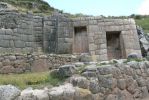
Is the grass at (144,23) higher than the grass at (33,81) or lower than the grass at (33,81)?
higher

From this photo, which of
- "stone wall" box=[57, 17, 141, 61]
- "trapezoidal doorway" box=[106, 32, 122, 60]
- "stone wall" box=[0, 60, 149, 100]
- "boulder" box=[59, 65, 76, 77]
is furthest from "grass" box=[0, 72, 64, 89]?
"trapezoidal doorway" box=[106, 32, 122, 60]

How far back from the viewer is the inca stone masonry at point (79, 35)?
1878cm

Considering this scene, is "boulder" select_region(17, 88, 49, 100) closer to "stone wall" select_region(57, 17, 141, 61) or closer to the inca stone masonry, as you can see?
the inca stone masonry

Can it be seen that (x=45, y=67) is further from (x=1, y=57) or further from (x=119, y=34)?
(x=119, y=34)

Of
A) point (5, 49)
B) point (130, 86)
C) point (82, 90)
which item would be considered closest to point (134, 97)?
point (130, 86)

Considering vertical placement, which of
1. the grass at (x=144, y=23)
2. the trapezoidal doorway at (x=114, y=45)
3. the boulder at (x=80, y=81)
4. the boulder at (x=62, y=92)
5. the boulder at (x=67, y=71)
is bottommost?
the boulder at (x=62, y=92)

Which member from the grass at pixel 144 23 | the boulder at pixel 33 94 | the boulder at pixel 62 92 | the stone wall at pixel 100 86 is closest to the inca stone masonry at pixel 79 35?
the stone wall at pixel 100 86

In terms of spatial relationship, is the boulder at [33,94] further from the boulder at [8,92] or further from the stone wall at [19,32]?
the stone wall at [19,32]

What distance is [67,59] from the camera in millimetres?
16516

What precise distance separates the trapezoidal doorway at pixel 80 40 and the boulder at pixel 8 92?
32.3ft

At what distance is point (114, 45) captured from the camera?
65.2 feet

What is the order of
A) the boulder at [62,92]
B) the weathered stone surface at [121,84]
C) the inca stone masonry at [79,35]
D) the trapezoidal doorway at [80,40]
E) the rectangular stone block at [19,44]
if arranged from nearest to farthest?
the boulder at [62,92] → the weathered stone surface at [121,84] → the rectangular stone block at [19,44] → the inca stone masonry at [79,35] → the trapezoidal doorway at [80,40]

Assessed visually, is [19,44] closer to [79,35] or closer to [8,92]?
[79,35]

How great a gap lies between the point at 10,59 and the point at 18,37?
3.46 m
